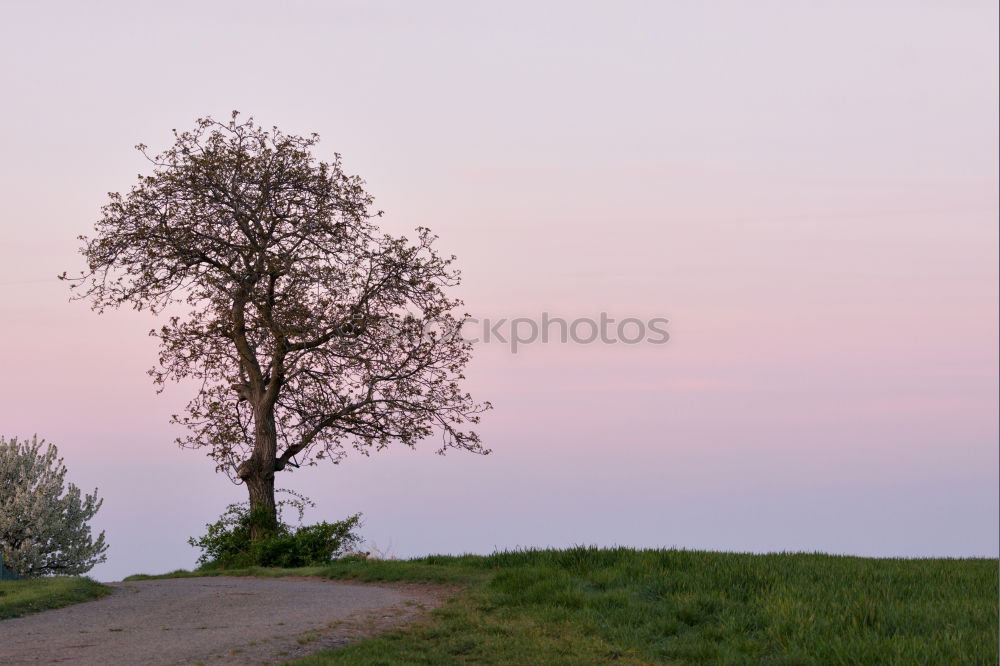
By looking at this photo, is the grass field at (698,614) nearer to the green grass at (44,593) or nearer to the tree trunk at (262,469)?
the green grass at (44,593)

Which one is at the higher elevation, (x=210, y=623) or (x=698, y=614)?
(x=698, y=614)

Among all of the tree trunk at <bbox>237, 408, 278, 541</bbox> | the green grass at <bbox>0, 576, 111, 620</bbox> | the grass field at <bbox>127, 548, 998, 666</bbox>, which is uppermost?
the tree trunk at <bbox>237, 408, 278, 541</bbox>

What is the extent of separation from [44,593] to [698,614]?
11094 mm

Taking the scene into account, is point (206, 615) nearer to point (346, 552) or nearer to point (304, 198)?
point (346, 552)

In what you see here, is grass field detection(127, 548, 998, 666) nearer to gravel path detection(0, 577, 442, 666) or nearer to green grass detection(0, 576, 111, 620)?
gravel path detection(0, 577, 442, 666)

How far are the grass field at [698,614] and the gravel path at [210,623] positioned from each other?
0.79 metres

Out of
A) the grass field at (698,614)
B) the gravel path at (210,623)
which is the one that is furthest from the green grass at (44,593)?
the grass field at (698,614)

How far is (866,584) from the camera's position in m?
14.0

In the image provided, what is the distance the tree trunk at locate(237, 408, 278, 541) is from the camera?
966 inches

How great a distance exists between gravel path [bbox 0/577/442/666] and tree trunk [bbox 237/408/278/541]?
7.36 metres

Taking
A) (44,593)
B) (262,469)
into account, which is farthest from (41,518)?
(44,593)

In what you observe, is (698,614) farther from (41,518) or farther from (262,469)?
(41,518)

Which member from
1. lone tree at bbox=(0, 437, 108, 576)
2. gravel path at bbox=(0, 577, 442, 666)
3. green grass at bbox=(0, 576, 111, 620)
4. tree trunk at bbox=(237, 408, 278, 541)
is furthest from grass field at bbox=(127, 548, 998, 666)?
lone tree at bbox=(0, 437, 108, 576)

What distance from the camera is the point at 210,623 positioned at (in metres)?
13.0
